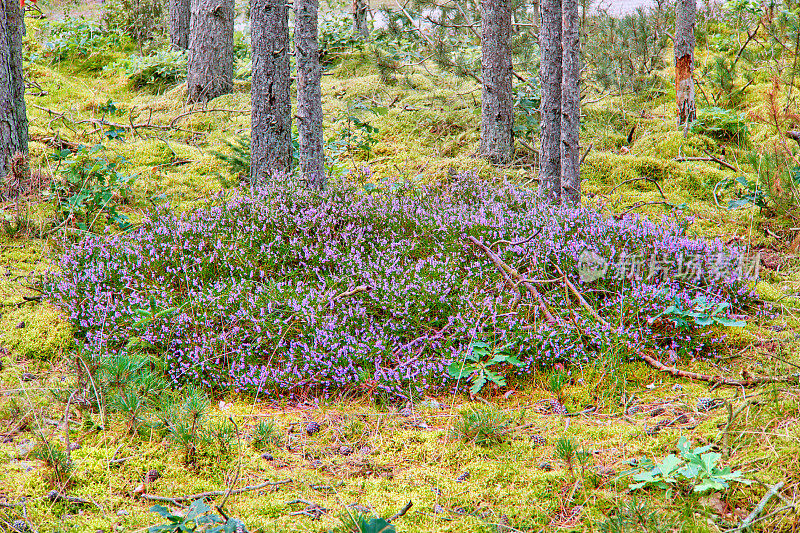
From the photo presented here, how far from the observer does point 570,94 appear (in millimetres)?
6102

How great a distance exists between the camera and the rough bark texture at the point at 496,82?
25.4 ft

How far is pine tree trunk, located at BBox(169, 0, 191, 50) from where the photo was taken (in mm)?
13508

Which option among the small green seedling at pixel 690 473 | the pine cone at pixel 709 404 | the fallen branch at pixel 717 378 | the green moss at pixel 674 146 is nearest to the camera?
the small green seedling at pixel 690 473

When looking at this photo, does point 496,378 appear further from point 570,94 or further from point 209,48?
point 209,48

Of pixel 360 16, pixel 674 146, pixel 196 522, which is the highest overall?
pixel 360 16

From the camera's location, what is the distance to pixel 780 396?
3.01m

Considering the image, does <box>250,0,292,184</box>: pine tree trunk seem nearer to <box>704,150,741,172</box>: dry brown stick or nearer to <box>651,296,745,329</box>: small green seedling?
<box>651,296,745,329</box>: small green seedling

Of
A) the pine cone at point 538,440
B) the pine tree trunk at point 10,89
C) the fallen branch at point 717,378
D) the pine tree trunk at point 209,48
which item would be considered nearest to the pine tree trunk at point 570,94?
the fallen branch at point 717,378

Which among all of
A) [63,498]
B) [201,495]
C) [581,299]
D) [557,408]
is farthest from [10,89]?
[557,408]

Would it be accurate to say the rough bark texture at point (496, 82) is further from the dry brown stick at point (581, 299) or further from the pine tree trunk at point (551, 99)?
the dry brown stick at point (581, 299)

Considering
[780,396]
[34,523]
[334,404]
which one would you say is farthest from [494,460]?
[34,523]

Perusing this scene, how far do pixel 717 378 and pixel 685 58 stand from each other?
630cm

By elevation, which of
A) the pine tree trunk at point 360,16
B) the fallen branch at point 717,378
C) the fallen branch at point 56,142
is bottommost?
the fallen branch at point 717,378

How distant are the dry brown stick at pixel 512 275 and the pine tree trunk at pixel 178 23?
11440 millimetres
